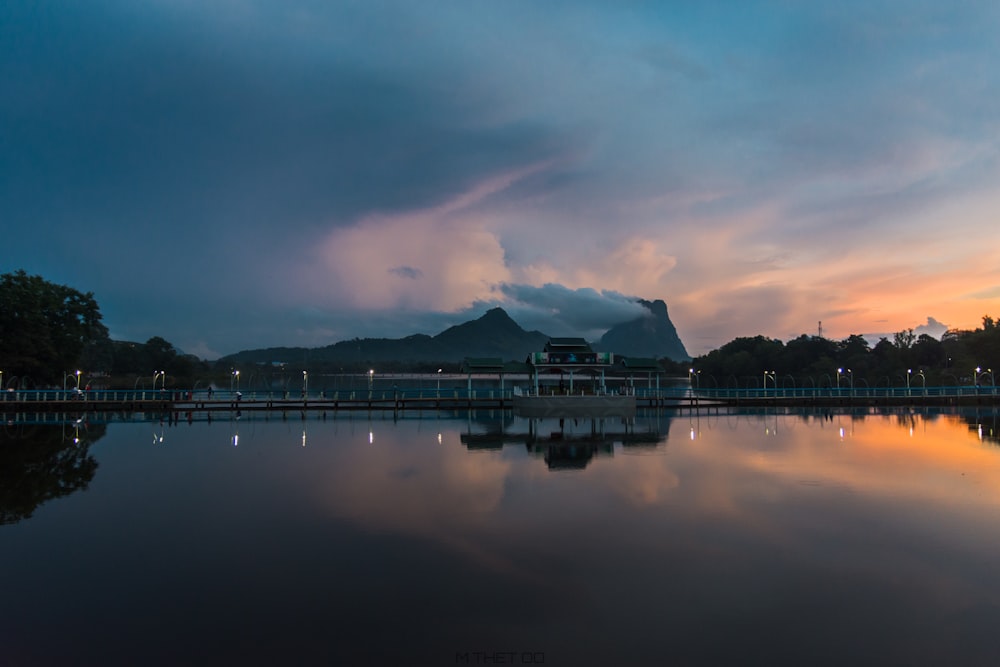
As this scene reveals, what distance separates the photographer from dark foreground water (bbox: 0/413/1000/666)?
315 inches

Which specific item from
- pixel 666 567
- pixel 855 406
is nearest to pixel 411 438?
pixel 666 567

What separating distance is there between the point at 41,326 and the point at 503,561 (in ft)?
214

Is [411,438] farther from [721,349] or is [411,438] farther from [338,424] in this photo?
[721,349]

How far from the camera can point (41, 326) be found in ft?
186

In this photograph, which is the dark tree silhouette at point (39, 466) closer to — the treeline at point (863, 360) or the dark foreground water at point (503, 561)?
the dark foreground water at point (503, 561)

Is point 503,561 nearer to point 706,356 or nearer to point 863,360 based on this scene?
point 863,360

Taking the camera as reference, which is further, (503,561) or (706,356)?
(706,356)

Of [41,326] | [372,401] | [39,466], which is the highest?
[41,326]

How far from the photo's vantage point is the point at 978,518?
14.1 metres

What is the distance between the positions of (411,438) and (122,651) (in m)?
24.8

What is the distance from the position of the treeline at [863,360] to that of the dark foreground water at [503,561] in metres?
72.6

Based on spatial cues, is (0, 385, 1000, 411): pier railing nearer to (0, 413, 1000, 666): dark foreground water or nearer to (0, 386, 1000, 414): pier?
(0, 386, 1000, 414): pier

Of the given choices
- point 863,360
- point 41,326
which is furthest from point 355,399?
point 863,360

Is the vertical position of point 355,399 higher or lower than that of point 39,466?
higher
